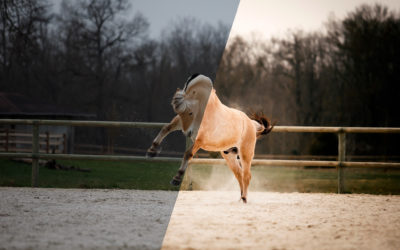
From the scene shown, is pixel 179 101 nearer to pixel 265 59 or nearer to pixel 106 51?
pixel 265 59

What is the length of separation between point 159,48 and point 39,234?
2912 centimetres

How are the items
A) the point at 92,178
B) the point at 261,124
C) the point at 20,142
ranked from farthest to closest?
the point at 20,142
the point at 92,178
the point at 261,124

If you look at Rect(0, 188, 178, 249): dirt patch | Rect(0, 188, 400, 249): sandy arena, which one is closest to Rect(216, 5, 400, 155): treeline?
Rect(0, 188, 400, 249): sandy arena

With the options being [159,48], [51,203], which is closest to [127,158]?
[51,203]

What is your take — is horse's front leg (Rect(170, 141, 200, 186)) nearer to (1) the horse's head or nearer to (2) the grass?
(1) the horse's head

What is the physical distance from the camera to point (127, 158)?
7.82 meters

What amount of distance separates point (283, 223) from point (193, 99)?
5.27 feet

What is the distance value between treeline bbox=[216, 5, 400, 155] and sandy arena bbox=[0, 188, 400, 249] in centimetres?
1630

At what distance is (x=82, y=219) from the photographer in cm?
459

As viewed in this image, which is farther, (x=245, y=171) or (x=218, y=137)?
(x=245, y=171)

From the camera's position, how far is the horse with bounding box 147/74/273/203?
456cm

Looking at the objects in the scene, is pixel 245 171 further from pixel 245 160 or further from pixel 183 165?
pixel 183 165

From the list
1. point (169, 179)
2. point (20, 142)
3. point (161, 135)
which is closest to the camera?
point (161, 135)

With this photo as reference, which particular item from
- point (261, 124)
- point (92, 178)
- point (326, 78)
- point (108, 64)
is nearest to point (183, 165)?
point (261, 124)
